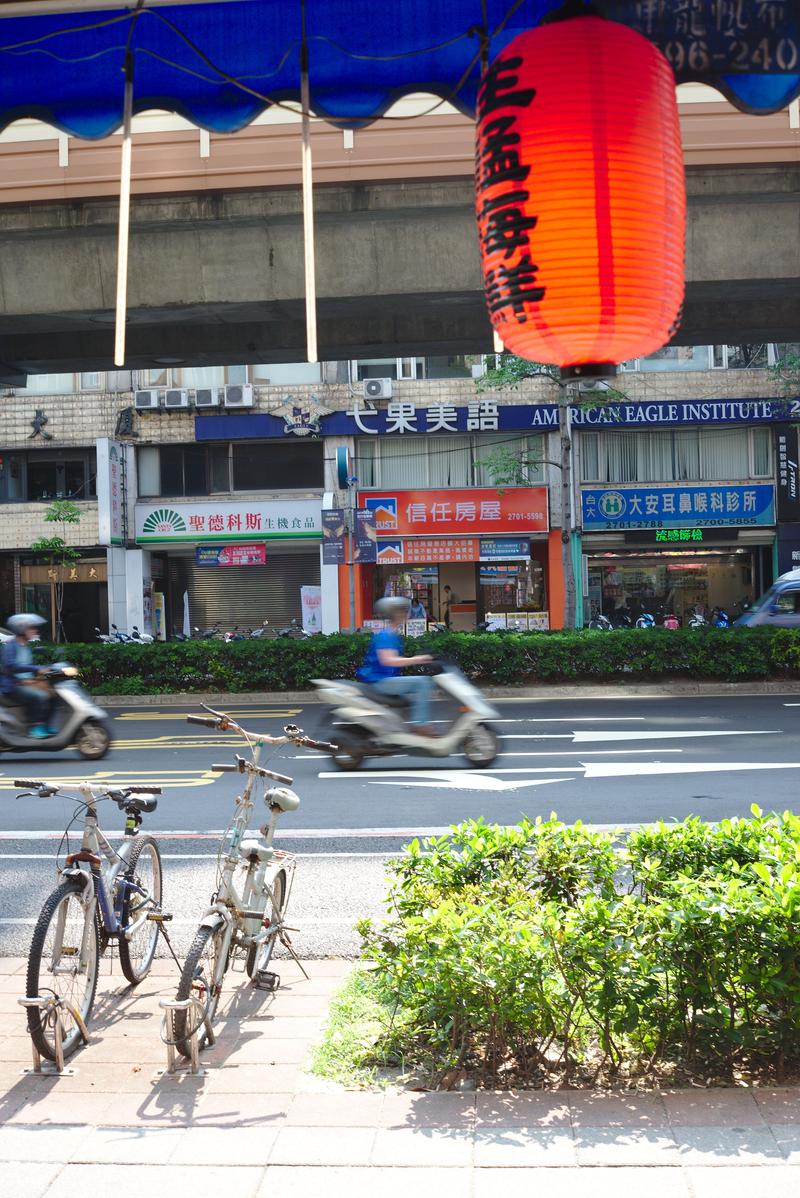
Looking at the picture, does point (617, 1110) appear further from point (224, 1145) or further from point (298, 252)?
point (298, 252)

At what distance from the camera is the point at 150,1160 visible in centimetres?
368

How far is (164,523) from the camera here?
3145cm

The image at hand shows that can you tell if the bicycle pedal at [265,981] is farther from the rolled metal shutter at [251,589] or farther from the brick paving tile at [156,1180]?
the rolled metal shutter at [251,589]

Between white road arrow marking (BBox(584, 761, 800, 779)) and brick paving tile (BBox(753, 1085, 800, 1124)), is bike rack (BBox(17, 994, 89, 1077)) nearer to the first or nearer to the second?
brick paving tile (BBox(753, 1085, 800, 1124))

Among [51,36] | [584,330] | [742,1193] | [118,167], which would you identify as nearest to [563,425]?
[118,167]

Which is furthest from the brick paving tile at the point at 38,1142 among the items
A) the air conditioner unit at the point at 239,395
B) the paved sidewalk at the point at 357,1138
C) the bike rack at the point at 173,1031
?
the air conditioner unit at the point at 239,395

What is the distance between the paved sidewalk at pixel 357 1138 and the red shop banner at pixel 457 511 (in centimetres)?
2636

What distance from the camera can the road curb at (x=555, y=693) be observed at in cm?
1869

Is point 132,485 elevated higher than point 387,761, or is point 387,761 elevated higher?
point 132,485

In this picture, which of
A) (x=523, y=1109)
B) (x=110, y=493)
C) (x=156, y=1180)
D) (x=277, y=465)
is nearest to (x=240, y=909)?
(x=156, y=1180)

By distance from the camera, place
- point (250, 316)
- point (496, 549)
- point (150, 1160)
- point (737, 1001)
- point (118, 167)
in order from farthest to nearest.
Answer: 1. point (496, 549)
2. point (250, 316)
3. point (118, 167)
4. point (737, 1001)
5. point (150, 1160)

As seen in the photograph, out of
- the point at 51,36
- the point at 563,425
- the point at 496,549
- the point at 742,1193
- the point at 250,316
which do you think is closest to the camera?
the point at 742,1193

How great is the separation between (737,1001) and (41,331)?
11423 mm

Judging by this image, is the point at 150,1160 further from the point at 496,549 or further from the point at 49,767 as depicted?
the point at 496,549
